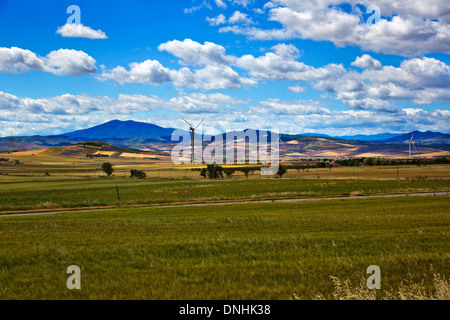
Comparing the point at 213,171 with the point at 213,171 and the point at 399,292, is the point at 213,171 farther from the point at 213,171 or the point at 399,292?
the point at 399,292

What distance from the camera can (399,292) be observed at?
766 cm

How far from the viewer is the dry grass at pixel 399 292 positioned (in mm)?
7473

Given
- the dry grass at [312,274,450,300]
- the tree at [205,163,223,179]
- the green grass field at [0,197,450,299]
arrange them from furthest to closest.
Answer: the tree at [205,163,223,179], the green grass field at [0,197,450,299], the dry grass at [312,274,450,300]

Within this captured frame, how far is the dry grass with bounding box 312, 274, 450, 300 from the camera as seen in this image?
24.5 ft

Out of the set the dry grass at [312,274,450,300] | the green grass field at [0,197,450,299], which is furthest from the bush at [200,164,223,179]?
the dry grass at [312,274,450,300]

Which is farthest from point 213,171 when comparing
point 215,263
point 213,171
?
point 215,263

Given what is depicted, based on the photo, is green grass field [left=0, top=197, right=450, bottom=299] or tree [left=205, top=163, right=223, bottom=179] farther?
tree [left=205, top=163, right=223, bottom=179]

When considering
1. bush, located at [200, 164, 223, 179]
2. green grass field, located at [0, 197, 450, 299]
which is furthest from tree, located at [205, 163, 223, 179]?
green grass field, located at [0, 197, 450, 299]

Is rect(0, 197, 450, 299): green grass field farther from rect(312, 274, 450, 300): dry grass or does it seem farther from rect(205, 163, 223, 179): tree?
rect(205, 163, 223, 179): tree

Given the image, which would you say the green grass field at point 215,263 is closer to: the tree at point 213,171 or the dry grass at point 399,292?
the dry grass at point 399,292

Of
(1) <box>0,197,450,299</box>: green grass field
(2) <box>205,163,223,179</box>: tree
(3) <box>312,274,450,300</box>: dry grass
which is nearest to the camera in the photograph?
(3) <box>312,274,450,300</box>: dry grass

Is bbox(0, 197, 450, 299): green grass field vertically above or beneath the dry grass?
beneath
